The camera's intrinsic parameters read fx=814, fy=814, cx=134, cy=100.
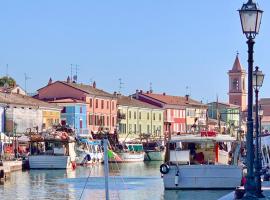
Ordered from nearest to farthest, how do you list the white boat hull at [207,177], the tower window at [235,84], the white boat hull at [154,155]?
the white boat hull at [207,177] < the white boat hull at [154,155] < the tower window at [235,84]

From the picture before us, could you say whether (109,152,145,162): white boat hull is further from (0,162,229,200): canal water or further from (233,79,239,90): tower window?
(233,79,239,90): tower window

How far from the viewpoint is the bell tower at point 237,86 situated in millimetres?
194000

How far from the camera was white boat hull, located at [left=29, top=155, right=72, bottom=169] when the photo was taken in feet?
249

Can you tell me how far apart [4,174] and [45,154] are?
66.9 feet

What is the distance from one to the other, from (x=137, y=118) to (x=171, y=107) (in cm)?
1451

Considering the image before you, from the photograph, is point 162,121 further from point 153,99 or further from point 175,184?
point 175,184

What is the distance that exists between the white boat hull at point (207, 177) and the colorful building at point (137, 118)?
276 feet

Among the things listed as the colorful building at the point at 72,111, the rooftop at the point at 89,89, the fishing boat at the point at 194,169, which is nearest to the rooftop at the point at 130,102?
the rooftop at the point at 89,89

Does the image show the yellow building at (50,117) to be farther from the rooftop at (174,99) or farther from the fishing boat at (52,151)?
the rooftop at (174,99)

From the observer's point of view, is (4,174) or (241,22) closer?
(241,22)

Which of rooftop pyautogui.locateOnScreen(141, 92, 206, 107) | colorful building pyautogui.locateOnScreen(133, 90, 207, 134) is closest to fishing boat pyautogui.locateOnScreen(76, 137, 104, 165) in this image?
colorful building pyautogui.locateOnScreen(133, 90, 207, 134)

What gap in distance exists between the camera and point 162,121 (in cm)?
15012

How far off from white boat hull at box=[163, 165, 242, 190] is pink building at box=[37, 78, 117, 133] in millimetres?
76670

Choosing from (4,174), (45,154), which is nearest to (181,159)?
(4,174)
